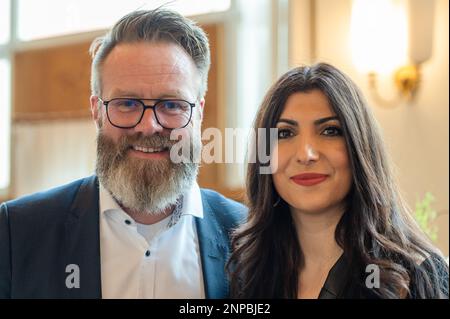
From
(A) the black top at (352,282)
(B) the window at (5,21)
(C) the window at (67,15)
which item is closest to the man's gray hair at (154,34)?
Result: (A) the black top at (352,282)

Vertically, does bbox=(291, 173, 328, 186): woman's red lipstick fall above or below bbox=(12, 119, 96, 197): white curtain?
below

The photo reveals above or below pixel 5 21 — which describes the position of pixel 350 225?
below

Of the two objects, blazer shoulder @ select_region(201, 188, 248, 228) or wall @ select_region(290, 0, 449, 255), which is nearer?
blazer shoulder @ select_region(201, 188, 248, 228)

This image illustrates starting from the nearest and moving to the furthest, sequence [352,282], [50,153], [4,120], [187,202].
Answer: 1. [352,282]
2. [187,202]
3. [50,153]
4. [4,120]

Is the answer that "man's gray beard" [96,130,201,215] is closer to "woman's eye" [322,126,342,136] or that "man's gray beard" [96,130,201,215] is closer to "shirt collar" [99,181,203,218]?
"shirt collar" [99,181,203,218]

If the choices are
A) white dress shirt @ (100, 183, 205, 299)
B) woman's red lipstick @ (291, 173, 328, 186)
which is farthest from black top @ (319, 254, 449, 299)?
white dress shirt @ (100, 183, 205, 299)

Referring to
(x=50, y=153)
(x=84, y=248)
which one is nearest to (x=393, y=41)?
(x=84, y=248)

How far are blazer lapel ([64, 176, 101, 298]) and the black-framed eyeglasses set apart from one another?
185mm

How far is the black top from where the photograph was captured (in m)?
1.02

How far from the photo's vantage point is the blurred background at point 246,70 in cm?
229

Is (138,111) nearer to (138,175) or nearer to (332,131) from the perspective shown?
(138,175)

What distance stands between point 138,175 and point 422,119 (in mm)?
1456

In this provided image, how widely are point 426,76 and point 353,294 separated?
1.49 metres

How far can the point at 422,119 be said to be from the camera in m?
2.31
